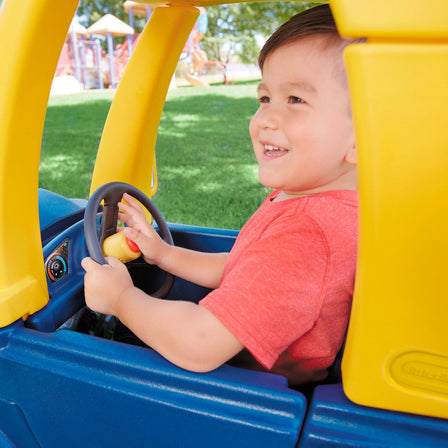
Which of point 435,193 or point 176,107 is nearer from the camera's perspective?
point 435,193

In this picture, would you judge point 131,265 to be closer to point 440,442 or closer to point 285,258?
point 285,258

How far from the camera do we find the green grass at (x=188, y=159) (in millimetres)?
3457

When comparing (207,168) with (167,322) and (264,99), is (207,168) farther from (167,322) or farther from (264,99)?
(167,322)

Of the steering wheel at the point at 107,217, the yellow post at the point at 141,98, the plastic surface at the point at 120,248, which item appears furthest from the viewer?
the yellow post at the point at 141,98

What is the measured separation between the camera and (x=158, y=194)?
374 cm

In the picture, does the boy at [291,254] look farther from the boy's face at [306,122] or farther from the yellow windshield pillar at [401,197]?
the yellow windshield pillar at [401,197]

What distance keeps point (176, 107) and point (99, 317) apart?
7231mm

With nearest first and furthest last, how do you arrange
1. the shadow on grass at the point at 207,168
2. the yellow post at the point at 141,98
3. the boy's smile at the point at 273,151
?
the boy's smile at the point at 273,151
the yellow post at the point at 141,98
the shadow on grass at the point at 207,168

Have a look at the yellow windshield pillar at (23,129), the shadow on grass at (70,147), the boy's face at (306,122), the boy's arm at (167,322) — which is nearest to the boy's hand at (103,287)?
the boy's arm at (167,322)

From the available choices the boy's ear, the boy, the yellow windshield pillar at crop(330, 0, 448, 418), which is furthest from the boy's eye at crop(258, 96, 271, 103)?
the yellow windshield pillar at crop(330, 0, 448, 418)

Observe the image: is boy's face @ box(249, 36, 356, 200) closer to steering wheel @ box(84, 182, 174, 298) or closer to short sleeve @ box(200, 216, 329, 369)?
short sleeve @ box(200, 216, 329, 369)

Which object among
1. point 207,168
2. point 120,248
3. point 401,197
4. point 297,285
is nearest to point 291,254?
point 297,285

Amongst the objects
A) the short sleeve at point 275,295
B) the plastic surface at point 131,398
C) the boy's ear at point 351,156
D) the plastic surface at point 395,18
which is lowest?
the plastic surface at point 131,398

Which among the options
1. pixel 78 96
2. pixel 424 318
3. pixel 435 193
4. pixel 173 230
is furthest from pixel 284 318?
pixel 78 96
